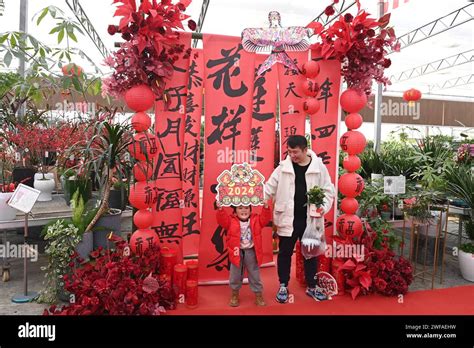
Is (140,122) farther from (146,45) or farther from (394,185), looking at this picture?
(394,185)

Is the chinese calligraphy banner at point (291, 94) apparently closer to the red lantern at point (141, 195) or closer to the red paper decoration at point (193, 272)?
the red lantern at point (141, 195)

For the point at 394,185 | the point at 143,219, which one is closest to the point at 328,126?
the point at 394,185

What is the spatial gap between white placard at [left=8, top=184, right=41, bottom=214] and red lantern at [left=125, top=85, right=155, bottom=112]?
1.04 meters

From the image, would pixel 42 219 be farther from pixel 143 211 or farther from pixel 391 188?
pixel 391 188

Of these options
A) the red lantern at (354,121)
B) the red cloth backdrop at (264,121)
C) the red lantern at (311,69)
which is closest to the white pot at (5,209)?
the red cloth backdrop at (264,121)

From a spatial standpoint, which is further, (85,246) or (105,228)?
(105,228)

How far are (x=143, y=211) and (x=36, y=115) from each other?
2362 millimetres

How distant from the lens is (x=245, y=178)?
290cm

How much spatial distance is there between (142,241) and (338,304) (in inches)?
64.5

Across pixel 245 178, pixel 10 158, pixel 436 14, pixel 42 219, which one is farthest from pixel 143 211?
pixel 436 14

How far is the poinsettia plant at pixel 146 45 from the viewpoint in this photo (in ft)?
9.18

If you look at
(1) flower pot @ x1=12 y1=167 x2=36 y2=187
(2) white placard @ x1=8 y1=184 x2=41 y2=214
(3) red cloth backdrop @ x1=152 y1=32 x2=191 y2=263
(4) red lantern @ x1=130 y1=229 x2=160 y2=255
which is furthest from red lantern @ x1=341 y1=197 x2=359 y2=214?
(1) flower pot @ x1=12 y1=167 x2=36 y2=187

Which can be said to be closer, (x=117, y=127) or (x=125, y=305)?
(x=125, y=305)

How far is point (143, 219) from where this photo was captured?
301 cm
